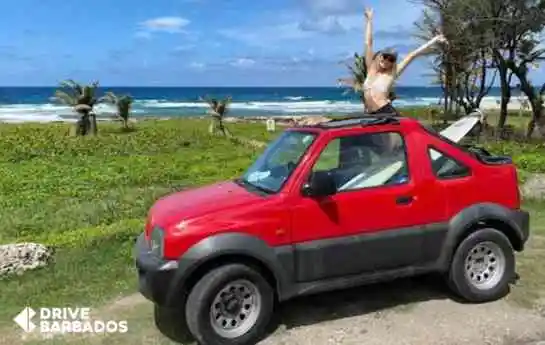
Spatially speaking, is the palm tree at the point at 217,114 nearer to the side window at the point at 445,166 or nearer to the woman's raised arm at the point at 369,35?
the woman's raised arm at the point at 369,35

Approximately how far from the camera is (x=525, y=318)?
574cm

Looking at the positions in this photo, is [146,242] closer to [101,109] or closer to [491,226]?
[491,226]

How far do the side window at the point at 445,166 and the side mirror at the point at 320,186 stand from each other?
3.55ft

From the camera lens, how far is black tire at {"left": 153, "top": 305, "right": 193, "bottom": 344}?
5.55 metres

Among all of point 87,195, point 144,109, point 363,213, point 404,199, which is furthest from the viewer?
point 144,109

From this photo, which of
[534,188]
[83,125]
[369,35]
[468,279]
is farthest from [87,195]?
[83,125]

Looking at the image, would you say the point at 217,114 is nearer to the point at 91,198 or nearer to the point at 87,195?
the point at 87,195

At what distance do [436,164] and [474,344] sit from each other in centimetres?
160

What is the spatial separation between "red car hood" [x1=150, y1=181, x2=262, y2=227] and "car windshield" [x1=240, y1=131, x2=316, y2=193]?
0.18 metres

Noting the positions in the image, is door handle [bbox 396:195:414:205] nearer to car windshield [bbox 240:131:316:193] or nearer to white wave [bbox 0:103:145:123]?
car windshield [bbox 240:131:316:193]

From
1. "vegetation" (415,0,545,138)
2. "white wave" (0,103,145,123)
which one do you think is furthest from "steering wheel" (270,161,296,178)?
"white wave" (0,103,145,123)

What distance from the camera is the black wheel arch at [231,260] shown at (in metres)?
5.07

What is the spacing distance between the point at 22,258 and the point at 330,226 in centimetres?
382

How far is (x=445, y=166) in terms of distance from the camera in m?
5.94
